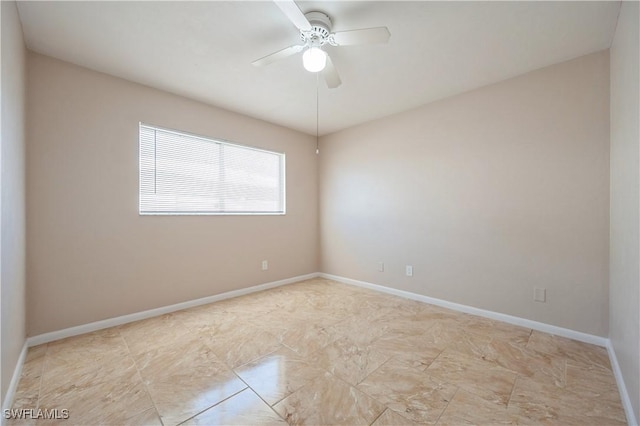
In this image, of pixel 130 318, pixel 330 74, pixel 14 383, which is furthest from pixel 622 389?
pixel 130 318

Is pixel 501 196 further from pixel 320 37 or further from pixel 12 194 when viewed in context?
pixel 12 194

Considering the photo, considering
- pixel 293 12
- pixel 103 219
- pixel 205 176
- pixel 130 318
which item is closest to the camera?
pixel 293 12

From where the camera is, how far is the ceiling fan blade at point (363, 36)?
168cm

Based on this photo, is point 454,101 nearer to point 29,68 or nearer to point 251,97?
point 251,97

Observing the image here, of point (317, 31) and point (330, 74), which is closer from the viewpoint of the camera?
point (317, 31)

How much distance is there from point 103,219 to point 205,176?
1.14 m

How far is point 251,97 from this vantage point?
3.11 metres

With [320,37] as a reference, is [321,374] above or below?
below

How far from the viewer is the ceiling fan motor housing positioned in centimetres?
180

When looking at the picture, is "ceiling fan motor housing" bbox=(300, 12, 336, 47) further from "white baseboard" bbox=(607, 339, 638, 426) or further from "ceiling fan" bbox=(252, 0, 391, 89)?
"white baseboard" bbox=(607, 339, 638, 426)

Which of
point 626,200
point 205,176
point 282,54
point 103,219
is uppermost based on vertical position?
point 282,54

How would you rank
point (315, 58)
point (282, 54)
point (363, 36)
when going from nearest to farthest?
1. point (363, 36)
2. point (315, 58)
3. point (282, 54)

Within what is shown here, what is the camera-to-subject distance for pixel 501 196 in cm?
273

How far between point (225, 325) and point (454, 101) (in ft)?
11.5
